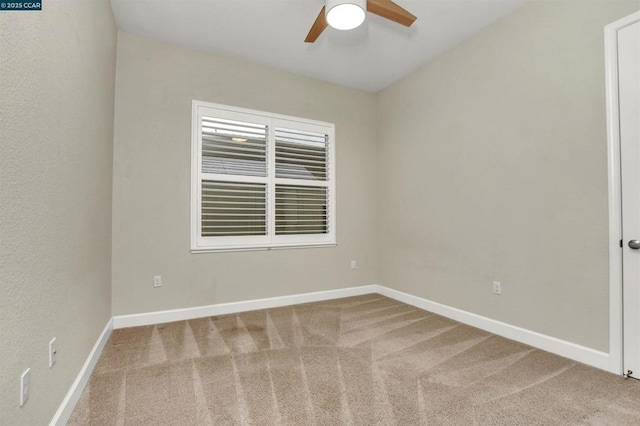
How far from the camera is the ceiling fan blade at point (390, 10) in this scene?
88.7 inches

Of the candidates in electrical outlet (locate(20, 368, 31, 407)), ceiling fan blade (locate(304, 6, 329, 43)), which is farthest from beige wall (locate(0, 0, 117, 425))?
ceiling fan blade (locate(304, 6, 329, 43))

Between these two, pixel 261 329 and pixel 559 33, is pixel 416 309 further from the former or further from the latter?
pixel 559 33

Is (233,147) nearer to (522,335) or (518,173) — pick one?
(518,173)

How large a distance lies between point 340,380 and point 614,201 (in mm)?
2280

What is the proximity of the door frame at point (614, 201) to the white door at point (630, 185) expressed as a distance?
21mm

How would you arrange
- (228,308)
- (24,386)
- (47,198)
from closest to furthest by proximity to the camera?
1. (24,386)
2. (47,198)
3. (228,308)

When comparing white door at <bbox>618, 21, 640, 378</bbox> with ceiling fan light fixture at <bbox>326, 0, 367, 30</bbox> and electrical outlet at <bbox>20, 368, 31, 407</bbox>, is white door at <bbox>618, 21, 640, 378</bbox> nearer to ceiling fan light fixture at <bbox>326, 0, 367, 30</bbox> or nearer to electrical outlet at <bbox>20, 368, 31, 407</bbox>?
ceiling fan light fixture at <bbox>326, 0, 367, 30</bbox>

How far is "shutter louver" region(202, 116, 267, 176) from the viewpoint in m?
3.49

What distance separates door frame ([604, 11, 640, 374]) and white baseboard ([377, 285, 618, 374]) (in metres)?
0.10

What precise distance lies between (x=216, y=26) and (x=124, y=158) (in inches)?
62.5

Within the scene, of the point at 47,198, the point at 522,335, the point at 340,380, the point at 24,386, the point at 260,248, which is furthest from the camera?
the point at 260,248

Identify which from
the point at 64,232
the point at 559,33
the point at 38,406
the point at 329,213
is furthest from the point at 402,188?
the point at 38,406

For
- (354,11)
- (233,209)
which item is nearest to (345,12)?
(354,11)

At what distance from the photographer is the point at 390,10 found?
2.32 metres
